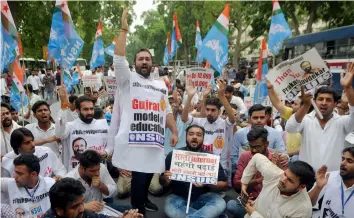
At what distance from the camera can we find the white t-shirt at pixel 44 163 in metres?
3.96

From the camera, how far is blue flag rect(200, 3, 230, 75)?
7.48 meters

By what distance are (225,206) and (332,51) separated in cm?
1315

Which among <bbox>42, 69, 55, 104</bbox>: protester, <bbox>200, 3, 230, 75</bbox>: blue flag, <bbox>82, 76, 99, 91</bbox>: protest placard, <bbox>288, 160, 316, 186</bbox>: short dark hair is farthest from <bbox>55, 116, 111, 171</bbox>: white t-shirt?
<bbox>42, 69, 55, 104</bbox>: protester

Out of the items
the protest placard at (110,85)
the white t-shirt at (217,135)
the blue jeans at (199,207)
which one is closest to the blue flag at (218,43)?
the protest placard at (110,85)

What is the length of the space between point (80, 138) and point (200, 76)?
3.16m

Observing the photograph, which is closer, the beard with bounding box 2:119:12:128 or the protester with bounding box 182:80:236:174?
the beard with bounding box 2:119:12:128

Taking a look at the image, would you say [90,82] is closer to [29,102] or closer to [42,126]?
[29,102]

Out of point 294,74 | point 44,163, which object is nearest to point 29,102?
point 44,163

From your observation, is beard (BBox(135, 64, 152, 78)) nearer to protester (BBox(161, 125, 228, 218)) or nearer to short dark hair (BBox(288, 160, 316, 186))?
protester (BBox(161, 125, 228, 218))

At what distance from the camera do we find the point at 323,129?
3.93m

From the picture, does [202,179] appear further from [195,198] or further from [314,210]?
[314,210]

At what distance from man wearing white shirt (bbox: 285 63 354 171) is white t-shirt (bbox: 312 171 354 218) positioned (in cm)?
49

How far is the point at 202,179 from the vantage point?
4242 millimetres

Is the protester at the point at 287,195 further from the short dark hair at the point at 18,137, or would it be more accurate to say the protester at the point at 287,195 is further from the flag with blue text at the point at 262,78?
the flag with blue text at the point at 262,78
